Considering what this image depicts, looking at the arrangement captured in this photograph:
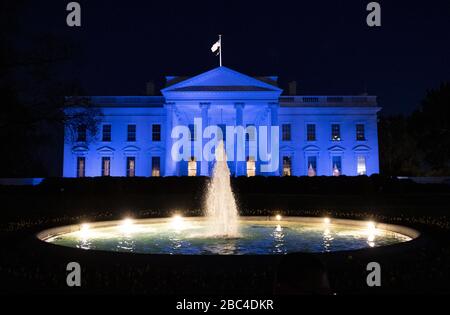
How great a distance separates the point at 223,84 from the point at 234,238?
1446 inches

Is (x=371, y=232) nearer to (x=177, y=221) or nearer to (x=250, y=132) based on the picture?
(x=177, y=221)

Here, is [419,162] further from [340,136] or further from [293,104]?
[293,104]

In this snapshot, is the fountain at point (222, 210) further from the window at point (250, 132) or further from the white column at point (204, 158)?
the window at point (250, 132)

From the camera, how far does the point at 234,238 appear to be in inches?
558

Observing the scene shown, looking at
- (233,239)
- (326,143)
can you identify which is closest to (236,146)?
(326,143)

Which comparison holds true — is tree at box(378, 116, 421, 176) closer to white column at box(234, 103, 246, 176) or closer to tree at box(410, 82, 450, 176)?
tree at box(410, 82, 450, 176)

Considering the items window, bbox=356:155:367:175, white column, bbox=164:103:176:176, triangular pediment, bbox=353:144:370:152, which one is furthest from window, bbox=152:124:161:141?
window, bbox=356:155:367:175

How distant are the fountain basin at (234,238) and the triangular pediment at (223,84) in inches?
1254

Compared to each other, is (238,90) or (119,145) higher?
(238,90)

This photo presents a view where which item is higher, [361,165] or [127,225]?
[361,165]

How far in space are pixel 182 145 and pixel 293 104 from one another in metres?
14.8
